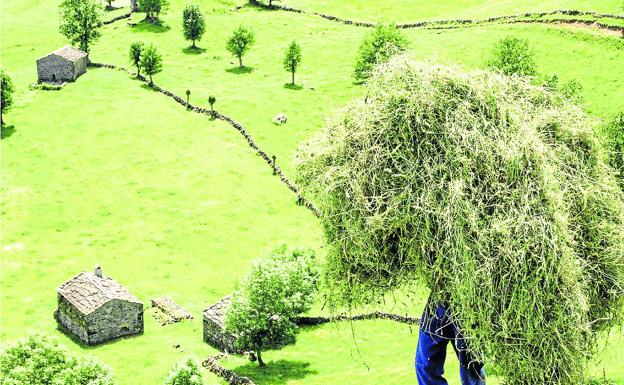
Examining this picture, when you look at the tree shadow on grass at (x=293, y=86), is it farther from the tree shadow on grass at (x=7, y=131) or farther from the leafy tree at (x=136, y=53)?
the tree shadow on grass at (x=7, y=131)

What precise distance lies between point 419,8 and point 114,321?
283 ft

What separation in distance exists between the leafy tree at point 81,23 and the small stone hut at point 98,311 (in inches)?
2188

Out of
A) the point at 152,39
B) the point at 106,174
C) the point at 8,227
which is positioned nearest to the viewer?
the point at 8,227

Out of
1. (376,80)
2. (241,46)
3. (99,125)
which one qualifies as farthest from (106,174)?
(376,80)

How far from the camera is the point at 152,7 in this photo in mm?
112938

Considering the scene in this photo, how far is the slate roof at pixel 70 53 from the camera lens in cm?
8988

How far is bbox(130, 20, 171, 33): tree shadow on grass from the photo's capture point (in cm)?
10944

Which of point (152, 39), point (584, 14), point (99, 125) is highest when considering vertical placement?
point (584, 14)

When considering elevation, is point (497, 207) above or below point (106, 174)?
above

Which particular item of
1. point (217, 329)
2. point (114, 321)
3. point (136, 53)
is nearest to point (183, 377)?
point (217, 329)

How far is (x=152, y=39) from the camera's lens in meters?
106

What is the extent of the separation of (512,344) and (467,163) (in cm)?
318

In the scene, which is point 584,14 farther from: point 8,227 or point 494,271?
point 494,271

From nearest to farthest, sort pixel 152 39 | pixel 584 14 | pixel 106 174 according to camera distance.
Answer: pixel 106 174, pixel 584 14, pixel 152 39
